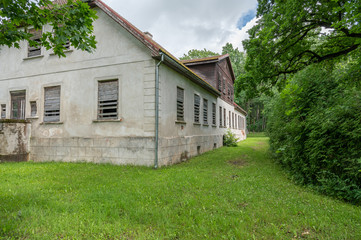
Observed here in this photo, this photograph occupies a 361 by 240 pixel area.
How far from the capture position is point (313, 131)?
5141 millimetres

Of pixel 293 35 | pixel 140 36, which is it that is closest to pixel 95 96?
pixel 140 36

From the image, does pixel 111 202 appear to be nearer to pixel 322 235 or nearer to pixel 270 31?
pixel 322 235

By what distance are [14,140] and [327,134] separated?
1279cm

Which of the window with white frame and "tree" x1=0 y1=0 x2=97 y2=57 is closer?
"tree" x1=0 y1=0 x2=97 y2=57

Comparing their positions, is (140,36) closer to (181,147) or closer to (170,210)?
(181,147)

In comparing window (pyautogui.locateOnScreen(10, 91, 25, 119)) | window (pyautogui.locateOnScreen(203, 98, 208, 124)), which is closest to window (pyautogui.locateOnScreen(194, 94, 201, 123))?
window (pyautogui.locateOnScreen(203, 98, 208, 124))

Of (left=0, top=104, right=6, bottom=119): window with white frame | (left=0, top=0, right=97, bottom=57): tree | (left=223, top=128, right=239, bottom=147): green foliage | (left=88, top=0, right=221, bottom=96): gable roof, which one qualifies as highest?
(left=88, top=0, right=221, bottom=96): gable roof

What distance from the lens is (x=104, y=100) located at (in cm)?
936

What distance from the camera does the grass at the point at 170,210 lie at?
303 centimetres

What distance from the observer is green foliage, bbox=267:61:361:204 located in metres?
4.40

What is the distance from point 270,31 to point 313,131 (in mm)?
5115

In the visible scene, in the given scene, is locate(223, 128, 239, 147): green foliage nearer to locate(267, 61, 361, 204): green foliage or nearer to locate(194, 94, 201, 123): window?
locate(194, 94, 201, 123): window

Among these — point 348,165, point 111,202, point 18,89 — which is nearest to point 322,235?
point 348,165

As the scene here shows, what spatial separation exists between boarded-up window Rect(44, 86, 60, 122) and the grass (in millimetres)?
4830
